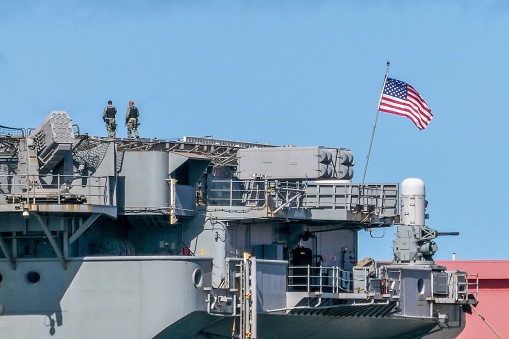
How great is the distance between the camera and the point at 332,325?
174ft

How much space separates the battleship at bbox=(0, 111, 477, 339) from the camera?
4506 cm

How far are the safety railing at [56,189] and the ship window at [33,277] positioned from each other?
8.08 ft

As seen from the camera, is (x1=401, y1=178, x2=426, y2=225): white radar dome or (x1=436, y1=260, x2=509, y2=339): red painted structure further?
(x1=436, y1=260, x2=509, y2=339): red painted structure

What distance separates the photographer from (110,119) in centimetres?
5362

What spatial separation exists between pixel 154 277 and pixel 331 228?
11410mm

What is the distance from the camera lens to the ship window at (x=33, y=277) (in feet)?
149

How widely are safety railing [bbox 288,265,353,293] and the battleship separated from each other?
3.9 inches

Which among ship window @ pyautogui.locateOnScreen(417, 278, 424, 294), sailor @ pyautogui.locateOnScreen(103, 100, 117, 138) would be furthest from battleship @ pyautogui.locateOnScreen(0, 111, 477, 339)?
sailor @ pyautogui.locateOnScreen(103, 100, 117, 138)

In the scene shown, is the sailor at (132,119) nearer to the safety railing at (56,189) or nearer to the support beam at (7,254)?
the safety railing at (56,189)

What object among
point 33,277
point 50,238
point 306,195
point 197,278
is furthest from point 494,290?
point 50,238

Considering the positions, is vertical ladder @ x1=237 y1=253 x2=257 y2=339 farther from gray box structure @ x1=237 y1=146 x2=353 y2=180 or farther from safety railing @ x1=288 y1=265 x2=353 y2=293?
gray box structure @ x1=237 y1=146 x2=353 y2=180

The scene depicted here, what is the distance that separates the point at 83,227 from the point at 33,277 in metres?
2.16

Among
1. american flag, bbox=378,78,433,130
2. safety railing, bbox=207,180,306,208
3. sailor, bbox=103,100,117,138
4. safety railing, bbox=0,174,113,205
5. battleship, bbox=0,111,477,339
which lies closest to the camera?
safety railing, bbox=0,174,113,205

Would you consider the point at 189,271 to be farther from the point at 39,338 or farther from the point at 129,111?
the point at 129,111
